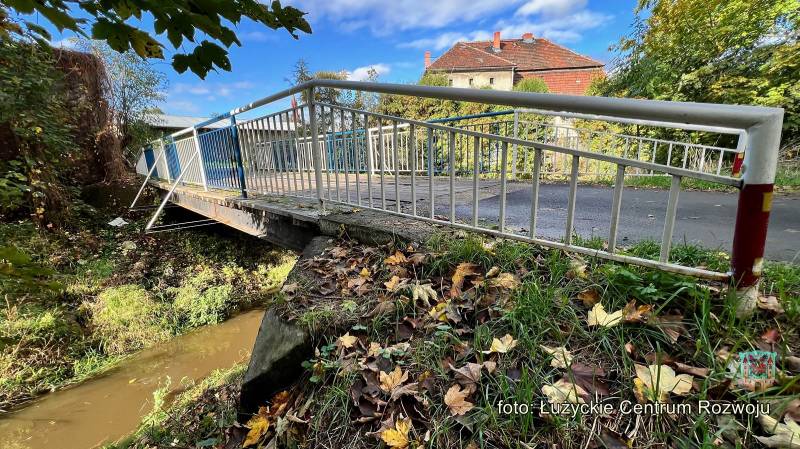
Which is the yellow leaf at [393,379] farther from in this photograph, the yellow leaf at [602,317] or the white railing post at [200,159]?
the white railing post at [200,159]

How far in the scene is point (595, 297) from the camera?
145cm

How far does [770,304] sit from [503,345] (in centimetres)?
98

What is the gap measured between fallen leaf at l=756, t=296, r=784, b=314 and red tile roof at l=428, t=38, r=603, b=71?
84.8 ft

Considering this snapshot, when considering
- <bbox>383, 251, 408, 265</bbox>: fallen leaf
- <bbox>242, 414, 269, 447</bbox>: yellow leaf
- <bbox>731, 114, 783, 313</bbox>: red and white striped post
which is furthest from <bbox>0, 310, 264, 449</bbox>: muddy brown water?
<bbox>731, 114, 783, 313</bbox>: red and white striped post

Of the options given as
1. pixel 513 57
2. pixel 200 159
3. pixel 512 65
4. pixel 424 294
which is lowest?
pixel 424 294

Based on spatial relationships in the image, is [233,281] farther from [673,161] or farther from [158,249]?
[673,161]

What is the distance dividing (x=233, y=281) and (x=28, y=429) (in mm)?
3534

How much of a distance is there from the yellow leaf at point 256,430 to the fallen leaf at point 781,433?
1732mm

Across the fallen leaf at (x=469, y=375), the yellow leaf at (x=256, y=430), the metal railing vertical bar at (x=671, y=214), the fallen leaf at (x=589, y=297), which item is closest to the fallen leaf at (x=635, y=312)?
the fallen leaf at (x=589, y=297)

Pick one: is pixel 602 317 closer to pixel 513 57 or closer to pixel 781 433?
pixel 781 433

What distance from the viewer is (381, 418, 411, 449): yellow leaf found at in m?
1.13

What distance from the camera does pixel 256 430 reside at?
59.5 inches

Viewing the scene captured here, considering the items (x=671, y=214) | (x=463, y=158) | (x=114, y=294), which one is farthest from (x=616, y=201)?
(x=114, y=294)

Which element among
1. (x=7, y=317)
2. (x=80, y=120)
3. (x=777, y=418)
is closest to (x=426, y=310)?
(x=777, y=418)
